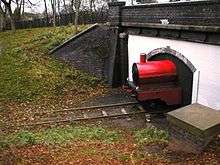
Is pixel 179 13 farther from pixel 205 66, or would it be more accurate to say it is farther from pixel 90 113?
pixel 90 113

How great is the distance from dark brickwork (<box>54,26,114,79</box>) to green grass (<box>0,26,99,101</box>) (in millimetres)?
635

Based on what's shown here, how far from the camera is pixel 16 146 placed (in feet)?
35.6

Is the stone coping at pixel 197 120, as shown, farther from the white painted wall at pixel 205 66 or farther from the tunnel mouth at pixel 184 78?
the tunnel mouth at pixel 184 78

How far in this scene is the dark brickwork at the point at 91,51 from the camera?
2248 centimetres

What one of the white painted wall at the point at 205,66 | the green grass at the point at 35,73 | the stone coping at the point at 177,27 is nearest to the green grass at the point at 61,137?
the white painted wall at the point at 205,66

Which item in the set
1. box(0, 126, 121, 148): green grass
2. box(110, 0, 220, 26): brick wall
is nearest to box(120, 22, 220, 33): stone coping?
box(110, 0, 220, 26): brick wall

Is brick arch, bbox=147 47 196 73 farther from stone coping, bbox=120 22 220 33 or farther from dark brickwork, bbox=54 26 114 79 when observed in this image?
dark brickwork, bbox=54 26 114 79

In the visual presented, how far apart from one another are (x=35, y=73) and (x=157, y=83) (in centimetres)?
849

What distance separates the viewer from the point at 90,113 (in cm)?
1689

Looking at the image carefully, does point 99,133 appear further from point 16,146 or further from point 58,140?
point 16,146

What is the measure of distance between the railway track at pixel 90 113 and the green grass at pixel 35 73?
2477 millimetres

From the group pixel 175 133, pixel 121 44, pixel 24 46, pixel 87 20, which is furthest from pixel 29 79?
pixel 87 20

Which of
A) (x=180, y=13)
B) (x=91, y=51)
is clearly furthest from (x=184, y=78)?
(x=91, y=51)

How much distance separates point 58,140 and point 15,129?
3.96 meters
